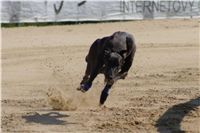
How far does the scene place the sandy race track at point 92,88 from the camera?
7.86 m

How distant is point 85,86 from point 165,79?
3550 millimetres

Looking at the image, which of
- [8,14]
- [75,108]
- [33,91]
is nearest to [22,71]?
[33,91]

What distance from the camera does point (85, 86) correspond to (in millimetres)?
8055

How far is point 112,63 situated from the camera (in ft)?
24.9

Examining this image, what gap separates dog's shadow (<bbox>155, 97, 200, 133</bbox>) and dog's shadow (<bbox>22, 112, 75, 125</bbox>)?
3.99ft

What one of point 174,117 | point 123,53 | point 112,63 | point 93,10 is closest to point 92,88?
point 174,117

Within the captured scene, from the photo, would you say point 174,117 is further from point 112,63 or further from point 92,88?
point 92,88

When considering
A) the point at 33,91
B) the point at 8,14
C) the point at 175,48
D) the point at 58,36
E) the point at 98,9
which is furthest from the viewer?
the point at 98,9

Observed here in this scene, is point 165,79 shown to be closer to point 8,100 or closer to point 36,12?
point 8,100

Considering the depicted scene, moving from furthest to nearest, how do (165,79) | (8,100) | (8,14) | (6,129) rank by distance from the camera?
1. (8,14)
2. (165,79)
3. (8,100)
4. (6,129)

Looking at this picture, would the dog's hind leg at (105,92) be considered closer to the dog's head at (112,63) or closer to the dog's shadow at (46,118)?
the dog's head at (112,63)

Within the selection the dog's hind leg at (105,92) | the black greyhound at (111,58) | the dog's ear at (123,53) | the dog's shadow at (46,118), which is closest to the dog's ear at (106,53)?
the black greyhound at (111,58)

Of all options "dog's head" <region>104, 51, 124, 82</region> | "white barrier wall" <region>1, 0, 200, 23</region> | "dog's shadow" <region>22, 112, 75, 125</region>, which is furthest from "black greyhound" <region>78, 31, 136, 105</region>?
"white barrier wall" <region>1, 0, 200, 23</region>

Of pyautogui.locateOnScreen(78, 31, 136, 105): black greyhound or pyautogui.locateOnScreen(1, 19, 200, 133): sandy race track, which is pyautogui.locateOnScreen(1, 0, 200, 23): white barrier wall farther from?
pyautogui.locateOnScreen(78, 31, 136, 105): black greyhound
